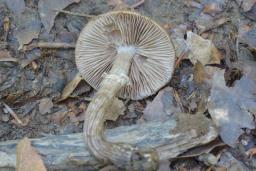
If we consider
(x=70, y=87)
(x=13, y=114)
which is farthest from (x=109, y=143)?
(x=13, y=114)

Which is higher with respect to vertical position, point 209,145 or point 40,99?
point 40,99

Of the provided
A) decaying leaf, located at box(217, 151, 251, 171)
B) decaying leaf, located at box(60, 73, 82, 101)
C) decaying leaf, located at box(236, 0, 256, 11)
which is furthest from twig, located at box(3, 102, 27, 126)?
decaying leaf, located at box(236, 0, 256, 11)

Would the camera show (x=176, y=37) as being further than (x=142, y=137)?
Yes

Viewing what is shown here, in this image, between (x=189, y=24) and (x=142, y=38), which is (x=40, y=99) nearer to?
(x=142, y=38)

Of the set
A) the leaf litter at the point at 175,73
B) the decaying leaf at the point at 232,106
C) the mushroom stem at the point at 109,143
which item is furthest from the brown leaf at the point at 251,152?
the mushroom stem at the point at 109,143

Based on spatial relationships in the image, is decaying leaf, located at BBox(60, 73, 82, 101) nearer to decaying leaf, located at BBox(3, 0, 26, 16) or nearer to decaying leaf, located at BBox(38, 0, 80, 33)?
decaying leaf, located at BBox(38, 0, 80, 33)

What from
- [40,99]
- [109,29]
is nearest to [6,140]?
[40,99]

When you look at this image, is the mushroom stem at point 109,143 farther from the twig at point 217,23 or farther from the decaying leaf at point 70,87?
the twig at point 217,23
